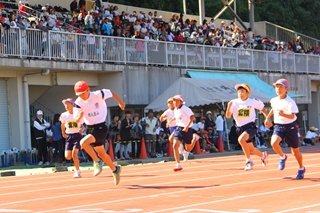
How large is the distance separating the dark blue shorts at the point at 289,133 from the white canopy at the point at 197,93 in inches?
649

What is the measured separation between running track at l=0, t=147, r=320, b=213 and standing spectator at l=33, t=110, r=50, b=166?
29.1 ft

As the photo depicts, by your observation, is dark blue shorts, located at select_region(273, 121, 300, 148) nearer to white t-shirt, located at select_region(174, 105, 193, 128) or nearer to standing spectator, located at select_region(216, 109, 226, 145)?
white t-shirt, located at select_region(174, 105, 193, 128)

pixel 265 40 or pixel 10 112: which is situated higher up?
pixel 265 40

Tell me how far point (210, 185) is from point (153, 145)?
51.0 ft

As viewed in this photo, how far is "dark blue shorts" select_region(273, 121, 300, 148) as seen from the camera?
48.4ft

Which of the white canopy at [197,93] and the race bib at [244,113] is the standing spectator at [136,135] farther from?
the race bib at [244,113]

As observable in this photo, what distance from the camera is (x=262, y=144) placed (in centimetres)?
3675

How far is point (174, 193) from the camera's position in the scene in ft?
41.8

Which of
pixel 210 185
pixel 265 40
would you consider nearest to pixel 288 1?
pixel 265 40

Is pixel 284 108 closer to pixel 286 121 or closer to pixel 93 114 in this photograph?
pixel 286 121

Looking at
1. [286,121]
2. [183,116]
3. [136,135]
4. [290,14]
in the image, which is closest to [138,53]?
[136,135]

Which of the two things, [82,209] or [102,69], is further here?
[102,69]

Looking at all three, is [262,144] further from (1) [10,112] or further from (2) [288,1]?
(2) [288,1]

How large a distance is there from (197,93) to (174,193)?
19.6 metres
